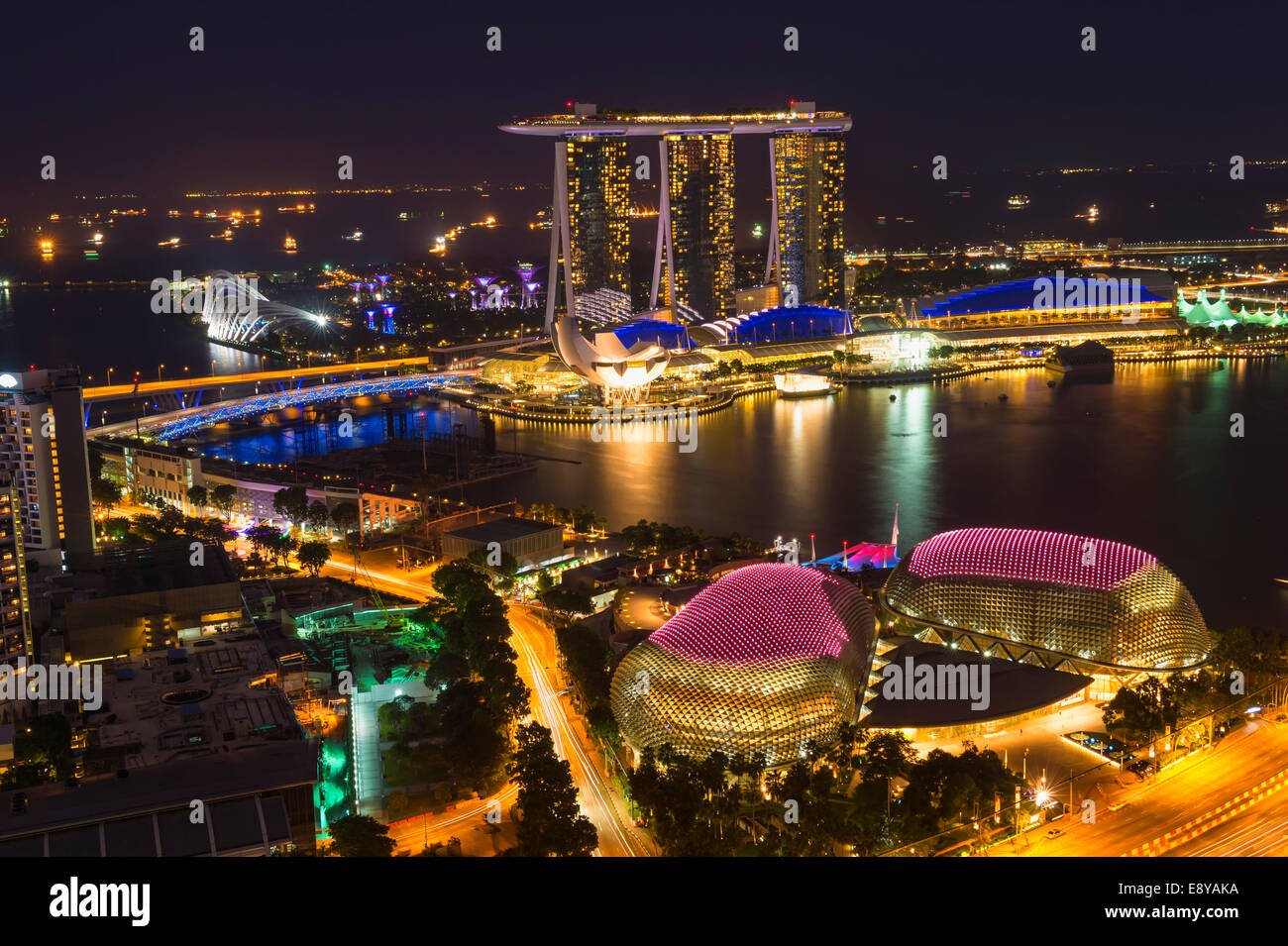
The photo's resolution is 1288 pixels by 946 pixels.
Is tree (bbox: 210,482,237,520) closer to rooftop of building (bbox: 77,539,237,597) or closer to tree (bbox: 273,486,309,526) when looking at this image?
tree (bbox: 273,486,309,526)

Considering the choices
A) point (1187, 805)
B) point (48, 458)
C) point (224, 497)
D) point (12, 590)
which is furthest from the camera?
point (224, 497)

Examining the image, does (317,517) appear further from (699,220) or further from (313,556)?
(699,220)

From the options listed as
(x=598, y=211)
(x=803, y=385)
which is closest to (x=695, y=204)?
(x=598, y=211)

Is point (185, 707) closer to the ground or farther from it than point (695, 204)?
closer to the ground

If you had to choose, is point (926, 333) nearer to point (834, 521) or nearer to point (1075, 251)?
point (834, 521)

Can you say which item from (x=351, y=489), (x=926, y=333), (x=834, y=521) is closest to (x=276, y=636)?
(x=351, y=489)

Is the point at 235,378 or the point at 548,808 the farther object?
the point at 235,378

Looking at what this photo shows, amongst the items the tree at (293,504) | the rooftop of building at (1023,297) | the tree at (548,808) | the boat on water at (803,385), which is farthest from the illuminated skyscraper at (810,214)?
the tree at (548,808)
